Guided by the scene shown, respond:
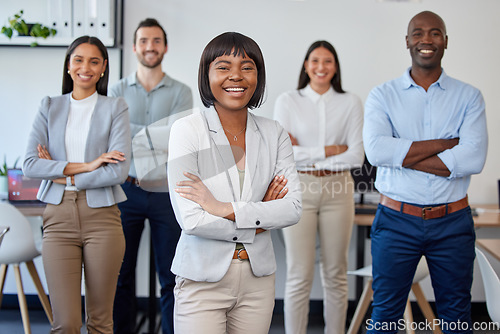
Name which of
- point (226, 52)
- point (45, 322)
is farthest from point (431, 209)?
point (45, 322)

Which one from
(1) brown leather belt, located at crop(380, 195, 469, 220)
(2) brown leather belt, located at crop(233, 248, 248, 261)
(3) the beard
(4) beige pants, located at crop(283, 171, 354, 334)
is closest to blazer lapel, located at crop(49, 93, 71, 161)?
(3) the beard

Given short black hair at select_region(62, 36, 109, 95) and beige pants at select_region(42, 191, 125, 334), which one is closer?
beige pants at select_region(42, 191, 125, 334)

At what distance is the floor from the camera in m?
3.49

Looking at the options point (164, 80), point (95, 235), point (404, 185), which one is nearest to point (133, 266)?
point (95, 235)

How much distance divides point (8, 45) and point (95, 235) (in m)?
2.22

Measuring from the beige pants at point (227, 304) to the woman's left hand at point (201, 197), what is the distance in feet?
0.57

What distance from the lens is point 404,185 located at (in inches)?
88.2

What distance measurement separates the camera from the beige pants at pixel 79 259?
224 cm

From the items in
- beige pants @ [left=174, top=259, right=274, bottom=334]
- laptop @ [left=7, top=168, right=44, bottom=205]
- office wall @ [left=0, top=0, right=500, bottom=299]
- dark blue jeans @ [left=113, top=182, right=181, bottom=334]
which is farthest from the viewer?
office wall @ [left=0, top=0, right=500, bottom=299]

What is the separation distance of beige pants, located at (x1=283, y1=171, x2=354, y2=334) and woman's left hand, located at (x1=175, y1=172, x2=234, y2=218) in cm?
127

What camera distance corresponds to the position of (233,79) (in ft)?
5.41

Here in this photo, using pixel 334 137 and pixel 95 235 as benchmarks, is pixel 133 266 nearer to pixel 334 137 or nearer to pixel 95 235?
pixel 95 235

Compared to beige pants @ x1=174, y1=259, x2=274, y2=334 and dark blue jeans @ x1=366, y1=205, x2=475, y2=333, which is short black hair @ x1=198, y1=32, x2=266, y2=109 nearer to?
beige pants @ x1=174, y1=259, x2=274, y2=334

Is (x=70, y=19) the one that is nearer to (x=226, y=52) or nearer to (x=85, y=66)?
(x=85, y=66)
